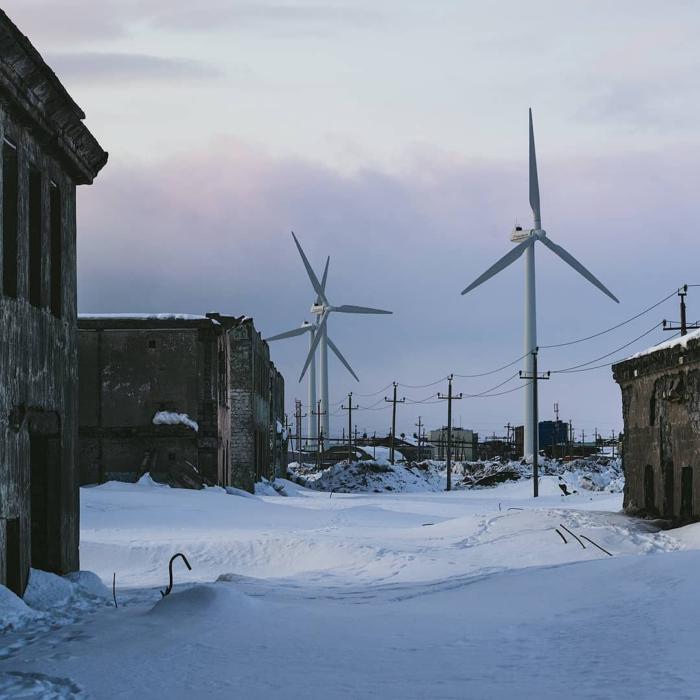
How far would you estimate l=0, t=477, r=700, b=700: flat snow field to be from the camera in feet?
25.0

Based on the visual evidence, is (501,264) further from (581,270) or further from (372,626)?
(372,626)

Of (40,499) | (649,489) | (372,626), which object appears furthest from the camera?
(649,489)

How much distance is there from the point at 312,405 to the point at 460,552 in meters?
68.2

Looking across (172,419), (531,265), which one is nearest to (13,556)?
(172,419)

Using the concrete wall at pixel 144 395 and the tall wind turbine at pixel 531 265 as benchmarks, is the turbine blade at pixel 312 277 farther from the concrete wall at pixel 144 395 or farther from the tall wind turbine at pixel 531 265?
the concrete wall at pixel 144 395

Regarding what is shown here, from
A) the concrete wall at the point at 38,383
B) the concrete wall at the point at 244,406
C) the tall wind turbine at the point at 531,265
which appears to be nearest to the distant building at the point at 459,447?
the tall wind turbine at the point at 531,265

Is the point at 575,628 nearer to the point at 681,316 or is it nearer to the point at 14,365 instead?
the point at 14,365

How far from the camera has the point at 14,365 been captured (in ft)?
36.8

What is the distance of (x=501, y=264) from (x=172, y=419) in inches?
1060

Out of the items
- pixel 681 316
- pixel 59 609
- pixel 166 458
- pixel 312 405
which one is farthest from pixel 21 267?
pixel 312 405

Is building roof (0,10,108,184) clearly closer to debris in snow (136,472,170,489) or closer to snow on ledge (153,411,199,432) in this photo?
debris in snow (136,472,170,489)

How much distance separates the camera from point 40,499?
13.1 meters

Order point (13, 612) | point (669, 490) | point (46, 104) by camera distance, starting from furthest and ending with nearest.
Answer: point (669, 490)
point (46, 104)
point (13, 612)

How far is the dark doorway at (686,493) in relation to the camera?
20.8 meters
